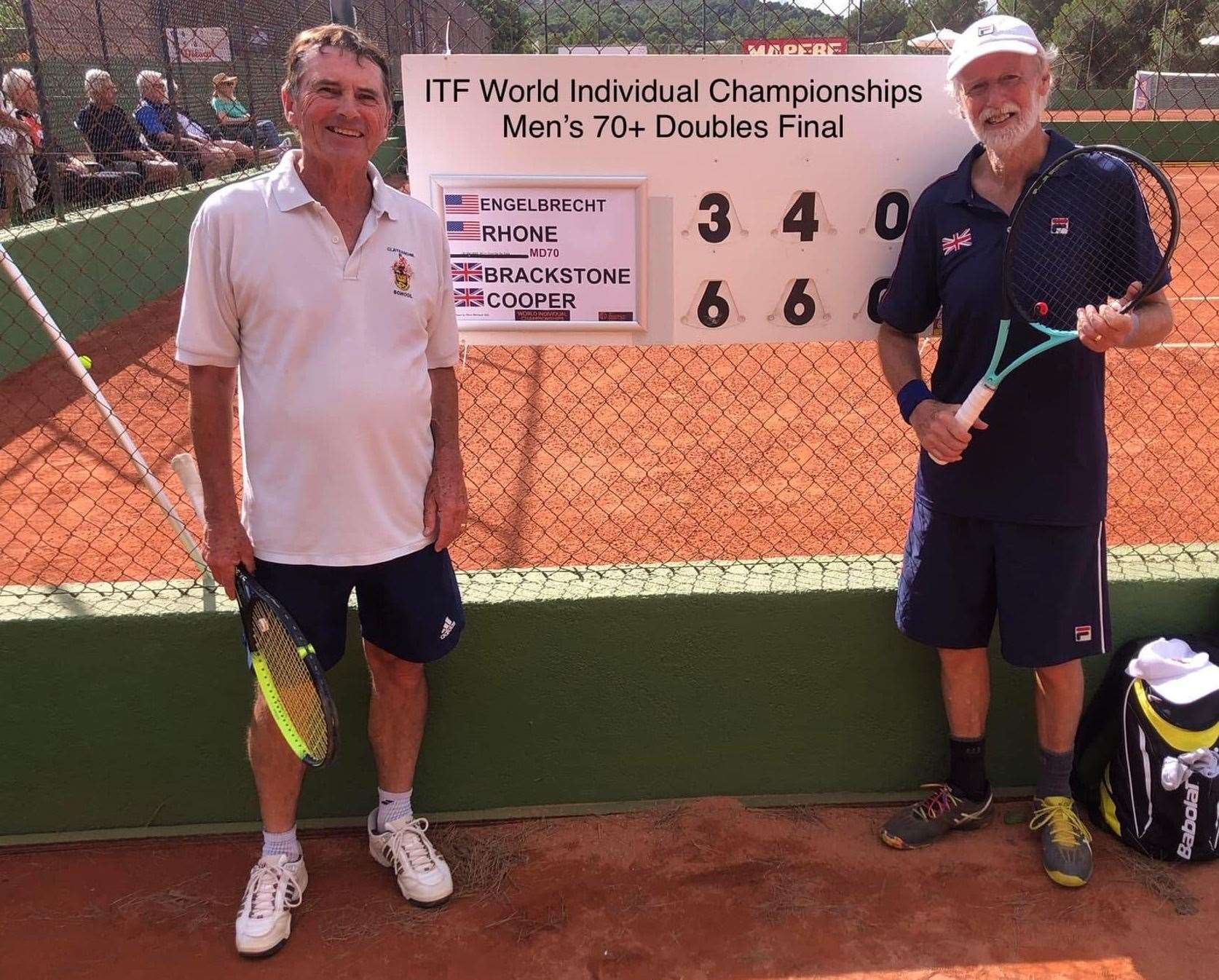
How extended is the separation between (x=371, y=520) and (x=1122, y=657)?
207 centimetres

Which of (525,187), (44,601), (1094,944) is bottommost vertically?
(1094,944)

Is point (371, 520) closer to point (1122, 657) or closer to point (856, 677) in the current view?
point (856, 677)

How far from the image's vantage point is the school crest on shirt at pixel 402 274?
2396 millimetres

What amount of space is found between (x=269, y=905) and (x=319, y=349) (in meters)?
1.35

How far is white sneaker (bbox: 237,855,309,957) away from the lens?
260cm

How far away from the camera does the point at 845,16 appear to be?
3146mm

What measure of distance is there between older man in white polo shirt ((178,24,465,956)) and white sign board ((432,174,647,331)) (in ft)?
1.59

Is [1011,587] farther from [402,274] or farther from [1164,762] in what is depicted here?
[402,274]

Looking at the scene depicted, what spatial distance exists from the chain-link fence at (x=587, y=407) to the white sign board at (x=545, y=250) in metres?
0.29

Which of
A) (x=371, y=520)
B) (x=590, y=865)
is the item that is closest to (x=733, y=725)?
(x=590, y=865)

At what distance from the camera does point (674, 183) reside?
118 inches

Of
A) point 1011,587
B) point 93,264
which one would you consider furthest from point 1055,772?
point 93,264

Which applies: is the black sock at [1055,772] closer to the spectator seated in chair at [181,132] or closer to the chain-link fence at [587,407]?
the chain-link fence at [587,407]

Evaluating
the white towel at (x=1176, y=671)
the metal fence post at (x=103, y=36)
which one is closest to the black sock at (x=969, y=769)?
the white towel at (x=1176, y=671)
